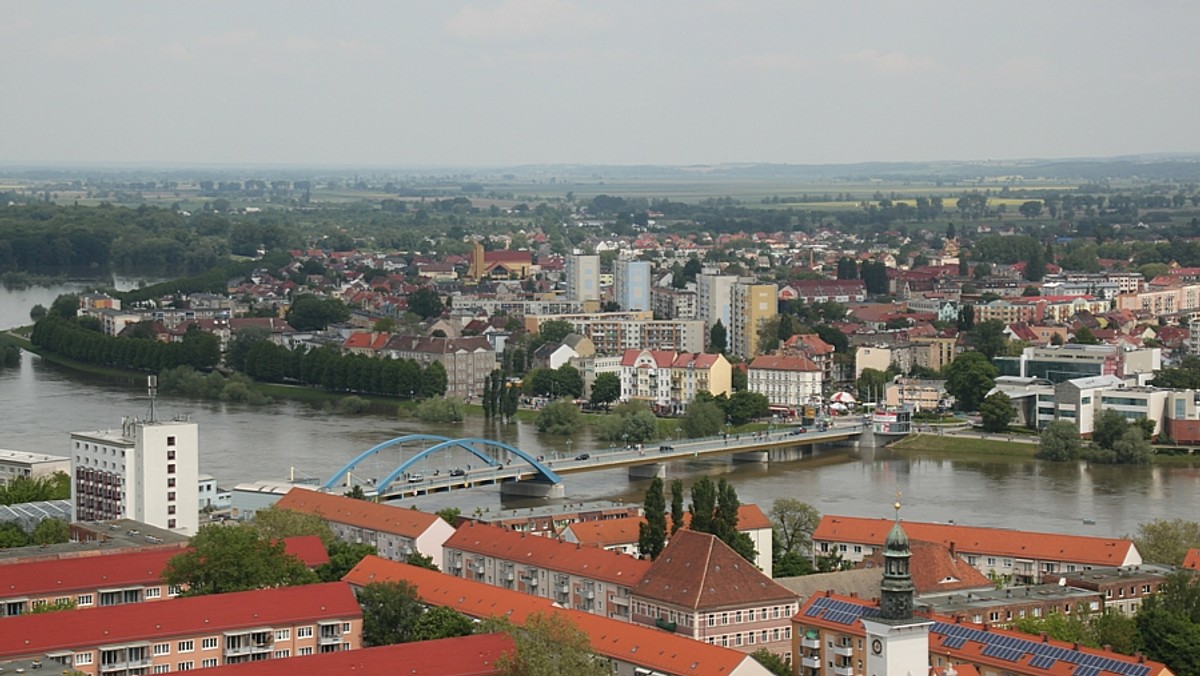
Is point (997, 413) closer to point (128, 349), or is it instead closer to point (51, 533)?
point (51, 533)

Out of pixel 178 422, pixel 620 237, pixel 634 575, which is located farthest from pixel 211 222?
pixel 634 575

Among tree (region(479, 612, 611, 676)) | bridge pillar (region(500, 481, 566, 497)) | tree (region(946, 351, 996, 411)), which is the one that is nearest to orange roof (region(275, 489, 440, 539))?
bridge pillar (region(500, 481, 566, 497))

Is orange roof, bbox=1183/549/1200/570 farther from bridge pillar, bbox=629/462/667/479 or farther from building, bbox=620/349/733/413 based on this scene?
building, bbox=620/349/733/413

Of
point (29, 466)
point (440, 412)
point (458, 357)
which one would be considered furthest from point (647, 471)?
point (458, 357)

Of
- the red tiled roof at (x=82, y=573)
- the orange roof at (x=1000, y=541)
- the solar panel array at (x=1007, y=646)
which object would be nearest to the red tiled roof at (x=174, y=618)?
the red tiled roof at (x=82, y=573)

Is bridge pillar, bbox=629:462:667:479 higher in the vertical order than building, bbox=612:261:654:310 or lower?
lower

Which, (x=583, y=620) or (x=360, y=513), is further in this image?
(x=360, y=513)
